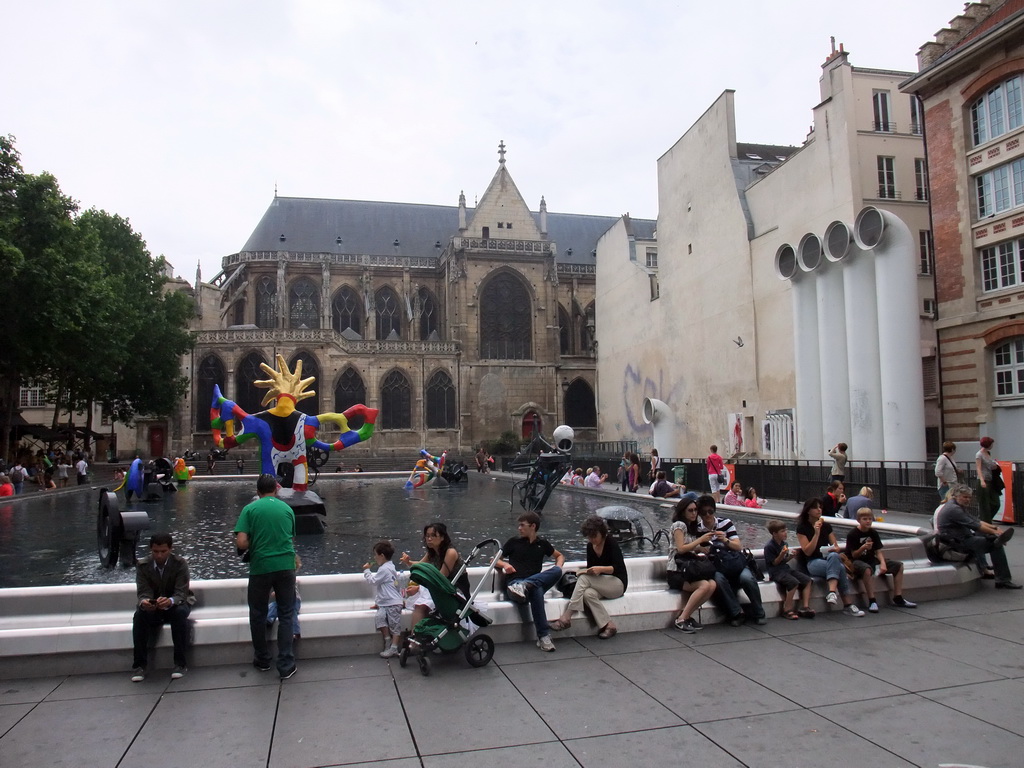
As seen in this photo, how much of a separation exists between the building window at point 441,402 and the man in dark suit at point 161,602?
44482 mm

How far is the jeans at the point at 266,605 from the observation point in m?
5.80

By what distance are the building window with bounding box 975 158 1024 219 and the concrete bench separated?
1612cm

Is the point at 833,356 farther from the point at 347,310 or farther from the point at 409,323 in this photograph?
the point at 347,310

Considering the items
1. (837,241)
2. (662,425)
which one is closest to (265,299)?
(662,425)

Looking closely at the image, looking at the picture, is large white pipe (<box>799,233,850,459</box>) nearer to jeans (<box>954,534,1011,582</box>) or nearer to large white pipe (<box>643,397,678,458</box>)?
large white pipe (<box>643,397,678,458</box>)

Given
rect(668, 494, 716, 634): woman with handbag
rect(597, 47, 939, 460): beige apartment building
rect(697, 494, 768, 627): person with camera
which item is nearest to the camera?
rect(668, 494, 716, 634): woman with handbag

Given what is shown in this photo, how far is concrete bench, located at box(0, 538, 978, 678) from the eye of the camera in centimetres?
579

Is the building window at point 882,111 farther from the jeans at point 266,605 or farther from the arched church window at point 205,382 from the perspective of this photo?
the arched church window at point 205,382

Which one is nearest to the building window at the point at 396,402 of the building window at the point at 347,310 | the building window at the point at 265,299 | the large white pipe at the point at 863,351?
the building window at the point at 347,310

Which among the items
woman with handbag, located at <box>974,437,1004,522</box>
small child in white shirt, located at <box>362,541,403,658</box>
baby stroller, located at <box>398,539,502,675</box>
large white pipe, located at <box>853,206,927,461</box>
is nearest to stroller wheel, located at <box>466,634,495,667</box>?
baby stroller, located at <box>398,539,502,675</box>

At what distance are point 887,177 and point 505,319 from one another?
32329mm

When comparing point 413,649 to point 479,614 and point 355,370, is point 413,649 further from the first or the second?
point 355,370

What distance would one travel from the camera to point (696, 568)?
7055mm

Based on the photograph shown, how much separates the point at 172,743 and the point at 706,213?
98.0 ft
